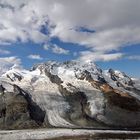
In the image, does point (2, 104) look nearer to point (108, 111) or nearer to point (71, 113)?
point (71, 113)

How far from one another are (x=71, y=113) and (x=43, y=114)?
12032 millimetres

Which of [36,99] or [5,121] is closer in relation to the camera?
[5,121]

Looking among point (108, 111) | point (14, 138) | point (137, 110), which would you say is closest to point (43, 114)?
point (108, 111)

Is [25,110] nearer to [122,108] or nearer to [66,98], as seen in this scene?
[66,98]

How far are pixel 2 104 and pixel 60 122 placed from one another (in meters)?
28.2

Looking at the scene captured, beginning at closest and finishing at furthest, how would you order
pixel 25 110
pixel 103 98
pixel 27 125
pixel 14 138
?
pixel 14 138 → pixel 27 125 → pixel 25 110 → pixel 103 98

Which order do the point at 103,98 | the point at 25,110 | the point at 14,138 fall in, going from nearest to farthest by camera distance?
the point at 14,138 → the point at 25,110 → the point at 103,98

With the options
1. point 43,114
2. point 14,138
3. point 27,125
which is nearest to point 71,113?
point 43,114

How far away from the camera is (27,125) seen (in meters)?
156

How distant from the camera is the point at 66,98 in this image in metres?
191

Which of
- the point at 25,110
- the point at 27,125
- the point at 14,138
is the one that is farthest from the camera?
the point at 25,110

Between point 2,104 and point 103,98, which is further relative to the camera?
Answer: point 103,98

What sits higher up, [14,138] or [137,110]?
[137,110]

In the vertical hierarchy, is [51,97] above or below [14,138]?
above
